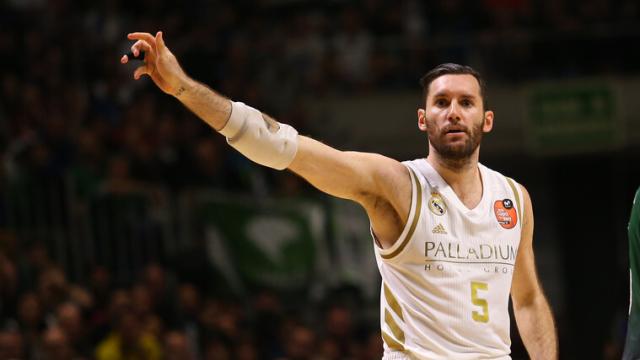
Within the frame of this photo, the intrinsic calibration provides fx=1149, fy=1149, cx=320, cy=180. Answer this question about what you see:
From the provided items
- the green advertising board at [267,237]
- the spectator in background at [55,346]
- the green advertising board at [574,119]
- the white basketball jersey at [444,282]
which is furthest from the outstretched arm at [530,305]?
the green advertising board at [574,119]

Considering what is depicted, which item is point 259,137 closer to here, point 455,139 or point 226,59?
point 455,139

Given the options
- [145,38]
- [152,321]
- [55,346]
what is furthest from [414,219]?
[152,321]

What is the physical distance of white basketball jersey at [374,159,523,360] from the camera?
18.3 ft

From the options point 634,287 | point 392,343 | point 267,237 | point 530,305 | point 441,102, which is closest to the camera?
point 634,287

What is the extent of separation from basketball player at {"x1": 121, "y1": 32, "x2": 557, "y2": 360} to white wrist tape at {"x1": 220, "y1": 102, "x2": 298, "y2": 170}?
0.12ft

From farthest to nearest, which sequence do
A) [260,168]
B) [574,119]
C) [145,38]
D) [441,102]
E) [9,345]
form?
1. [574,119]
2. [260,168]
3. [9,345]
4. [441,102]
5. [145,38]

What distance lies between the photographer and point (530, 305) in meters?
6.35

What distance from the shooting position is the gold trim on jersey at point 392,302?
18.7 ft

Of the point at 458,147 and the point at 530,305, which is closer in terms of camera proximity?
the point at 458,147

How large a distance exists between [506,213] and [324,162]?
127 cm

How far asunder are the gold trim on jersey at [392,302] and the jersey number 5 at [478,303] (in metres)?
0.36

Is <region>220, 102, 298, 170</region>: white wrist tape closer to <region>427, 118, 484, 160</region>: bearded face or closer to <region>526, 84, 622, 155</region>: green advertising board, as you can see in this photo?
<region>427, 118, 484, 160</region>: bearded face

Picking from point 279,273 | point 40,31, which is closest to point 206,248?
point 279,273

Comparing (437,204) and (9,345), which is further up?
(437,204)
